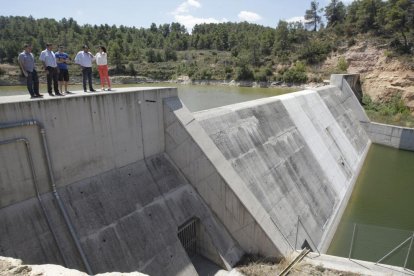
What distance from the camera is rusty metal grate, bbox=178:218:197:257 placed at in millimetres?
9049

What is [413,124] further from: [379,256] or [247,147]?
[247,147]

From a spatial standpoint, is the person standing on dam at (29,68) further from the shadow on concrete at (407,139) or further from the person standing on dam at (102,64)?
the shadow on concrete at (407,139)

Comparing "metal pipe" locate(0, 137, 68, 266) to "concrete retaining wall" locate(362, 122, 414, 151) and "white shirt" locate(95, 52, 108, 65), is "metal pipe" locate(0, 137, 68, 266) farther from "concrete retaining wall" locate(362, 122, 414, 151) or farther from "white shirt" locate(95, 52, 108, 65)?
"concrete retaining wall" locate(362, 122, 414, 151)

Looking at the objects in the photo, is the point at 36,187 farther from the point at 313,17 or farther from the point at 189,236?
the point at 313,17

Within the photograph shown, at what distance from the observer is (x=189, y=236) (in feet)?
30.7

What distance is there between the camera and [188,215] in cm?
921

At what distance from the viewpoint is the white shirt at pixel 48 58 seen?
748cm

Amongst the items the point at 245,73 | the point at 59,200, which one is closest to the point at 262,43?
the point at 245,73

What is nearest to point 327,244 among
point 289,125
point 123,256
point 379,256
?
point 379,256

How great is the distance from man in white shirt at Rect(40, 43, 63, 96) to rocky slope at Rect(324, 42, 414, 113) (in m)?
33.6

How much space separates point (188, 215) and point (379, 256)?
23.9 ft

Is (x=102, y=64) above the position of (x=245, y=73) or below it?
above

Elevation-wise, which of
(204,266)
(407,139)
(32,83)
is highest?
(32,83)

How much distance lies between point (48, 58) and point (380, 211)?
617 inches
